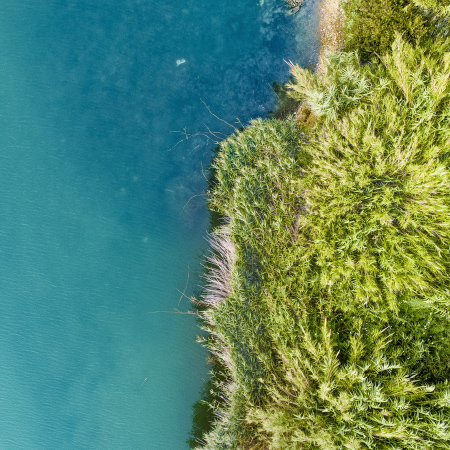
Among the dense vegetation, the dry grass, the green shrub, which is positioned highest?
the dry grass

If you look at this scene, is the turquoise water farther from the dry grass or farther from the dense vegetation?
the dense vegetation

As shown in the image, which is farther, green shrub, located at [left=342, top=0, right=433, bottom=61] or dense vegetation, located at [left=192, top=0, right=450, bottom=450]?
green shrub, located at [left=342, top=0, right=433, bottom=61]

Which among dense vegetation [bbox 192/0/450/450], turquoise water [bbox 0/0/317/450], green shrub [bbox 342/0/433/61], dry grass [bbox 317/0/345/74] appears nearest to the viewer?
dense vegetation [bbox 192/0/450/450]

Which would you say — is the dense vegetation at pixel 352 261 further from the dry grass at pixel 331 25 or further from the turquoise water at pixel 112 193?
the turquoise water at pixel 112 193

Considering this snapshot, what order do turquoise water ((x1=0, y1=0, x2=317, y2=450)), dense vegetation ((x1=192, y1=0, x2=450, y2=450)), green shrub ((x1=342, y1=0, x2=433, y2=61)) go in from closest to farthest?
1. dense vegetation ((x1=192, y1=0, x2=450, y2=450))
2. green shrub ((x1=342, y1=0, x2=433, y2=61))
3. turquoise water ((x1=0, y1=0, x2=317, y2=450))

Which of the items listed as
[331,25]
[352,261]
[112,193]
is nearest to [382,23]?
[331,25]

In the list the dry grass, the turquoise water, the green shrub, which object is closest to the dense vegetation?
the green shrub

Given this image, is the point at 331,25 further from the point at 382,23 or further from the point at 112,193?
the point at 112,193

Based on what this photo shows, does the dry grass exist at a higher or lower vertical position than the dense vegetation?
higher
